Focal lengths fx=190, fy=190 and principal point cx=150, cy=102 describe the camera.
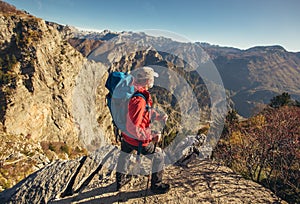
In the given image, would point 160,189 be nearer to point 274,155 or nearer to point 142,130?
point 142,130

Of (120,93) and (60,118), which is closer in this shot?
(120,93)

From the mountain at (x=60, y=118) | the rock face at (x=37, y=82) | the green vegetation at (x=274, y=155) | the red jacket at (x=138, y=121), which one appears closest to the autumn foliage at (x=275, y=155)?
the green vegetation at (x=274, y=155)

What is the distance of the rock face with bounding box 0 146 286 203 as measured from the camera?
451 centimetres

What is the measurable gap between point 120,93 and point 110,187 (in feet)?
8.94

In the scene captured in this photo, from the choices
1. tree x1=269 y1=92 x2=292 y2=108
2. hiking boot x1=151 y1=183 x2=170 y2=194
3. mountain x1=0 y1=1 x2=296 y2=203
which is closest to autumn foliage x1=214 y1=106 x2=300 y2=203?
mountain x1=0 y1=1 x2=296 y2=203

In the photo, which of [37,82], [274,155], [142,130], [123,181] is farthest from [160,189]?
Answer: [37,82]

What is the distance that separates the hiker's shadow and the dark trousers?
0.31m

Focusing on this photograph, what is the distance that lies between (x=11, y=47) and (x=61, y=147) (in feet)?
50.7

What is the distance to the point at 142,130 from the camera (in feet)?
12.1

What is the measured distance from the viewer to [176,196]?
15.2 feet

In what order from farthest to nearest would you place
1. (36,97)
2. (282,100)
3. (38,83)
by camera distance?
(282,100) → (38,83) → (36,97)

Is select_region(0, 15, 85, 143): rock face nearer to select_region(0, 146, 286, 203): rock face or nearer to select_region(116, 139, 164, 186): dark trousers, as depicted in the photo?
select_region(0, 146, 286, 203): rock face

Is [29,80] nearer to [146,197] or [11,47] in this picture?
[11,47]

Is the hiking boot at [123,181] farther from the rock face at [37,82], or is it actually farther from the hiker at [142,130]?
the rock face at [37,82]
